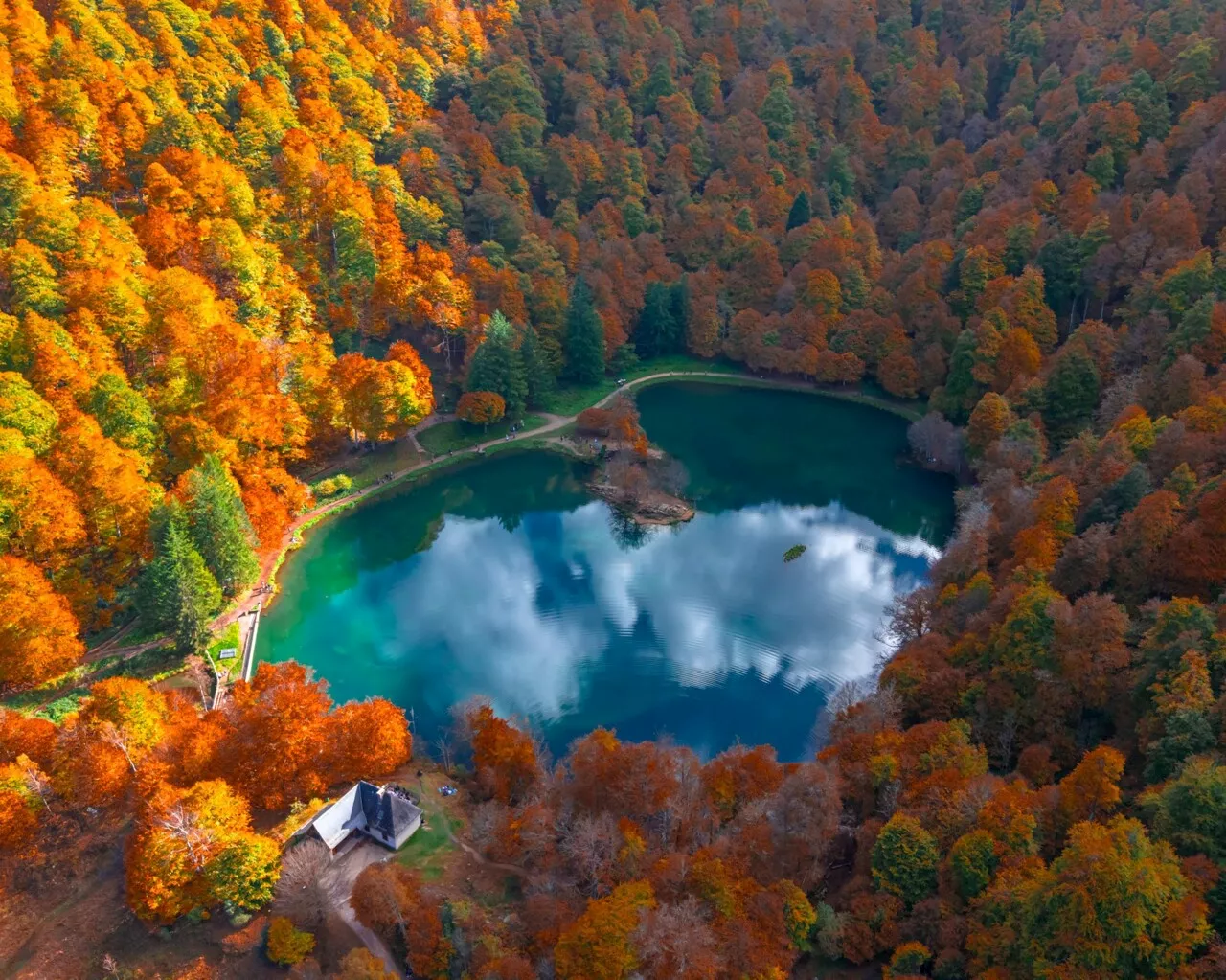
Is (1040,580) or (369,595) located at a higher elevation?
(1040,580)

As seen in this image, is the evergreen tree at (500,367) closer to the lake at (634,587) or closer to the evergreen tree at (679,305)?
the lake at (634,587)

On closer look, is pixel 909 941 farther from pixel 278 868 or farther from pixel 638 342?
pixel 638 342

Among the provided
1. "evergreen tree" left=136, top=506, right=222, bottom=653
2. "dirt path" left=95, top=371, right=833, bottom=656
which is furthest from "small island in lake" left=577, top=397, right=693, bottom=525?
"evergreen tree" left=136, top=506, right=222, bottom=653

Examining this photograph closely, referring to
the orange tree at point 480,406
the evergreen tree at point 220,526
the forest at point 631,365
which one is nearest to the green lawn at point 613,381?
the forest at point 631,365

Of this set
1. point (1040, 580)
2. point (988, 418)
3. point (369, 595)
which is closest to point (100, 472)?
point (369, 595)

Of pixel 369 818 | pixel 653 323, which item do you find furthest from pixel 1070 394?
pixel 369 818
